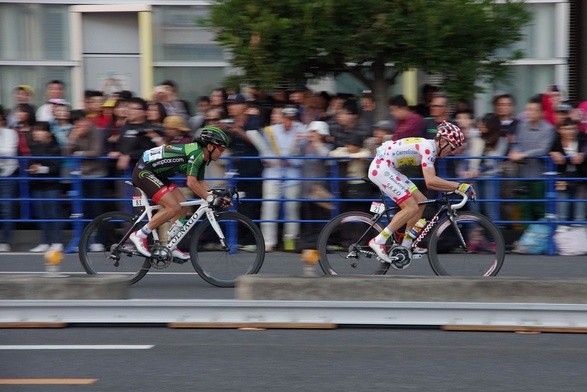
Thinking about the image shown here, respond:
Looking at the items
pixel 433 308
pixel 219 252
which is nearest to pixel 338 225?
pixel 219 252

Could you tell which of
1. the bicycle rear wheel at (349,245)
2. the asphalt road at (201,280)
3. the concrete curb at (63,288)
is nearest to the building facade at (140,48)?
the asphalt road at (201,280)

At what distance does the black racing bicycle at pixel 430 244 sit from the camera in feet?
36.2

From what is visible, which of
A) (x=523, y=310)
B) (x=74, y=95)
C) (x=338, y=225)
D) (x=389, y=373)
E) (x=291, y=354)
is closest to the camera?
(x=389, y=373)

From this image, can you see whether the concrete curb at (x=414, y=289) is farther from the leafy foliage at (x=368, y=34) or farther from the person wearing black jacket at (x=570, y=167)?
the leafy foliage at (x=368, y=34)

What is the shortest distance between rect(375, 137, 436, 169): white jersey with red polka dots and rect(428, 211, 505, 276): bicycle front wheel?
25.3 inches

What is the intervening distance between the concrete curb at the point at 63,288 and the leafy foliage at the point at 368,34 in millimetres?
4955

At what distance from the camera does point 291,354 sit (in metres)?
8.24

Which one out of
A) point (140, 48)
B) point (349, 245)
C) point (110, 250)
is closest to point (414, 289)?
point (349, 245)

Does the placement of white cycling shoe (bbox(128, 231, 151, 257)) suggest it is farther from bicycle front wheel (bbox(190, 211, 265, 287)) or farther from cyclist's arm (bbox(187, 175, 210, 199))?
cyclist's arm (bbox(187, 175, 210, 199))

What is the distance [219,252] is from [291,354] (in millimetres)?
3116

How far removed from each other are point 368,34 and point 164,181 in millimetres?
3849

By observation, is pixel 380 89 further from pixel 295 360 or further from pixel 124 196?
pixel 295 360

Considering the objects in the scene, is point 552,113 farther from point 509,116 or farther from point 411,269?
point 411,269

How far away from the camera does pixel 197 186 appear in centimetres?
1095
